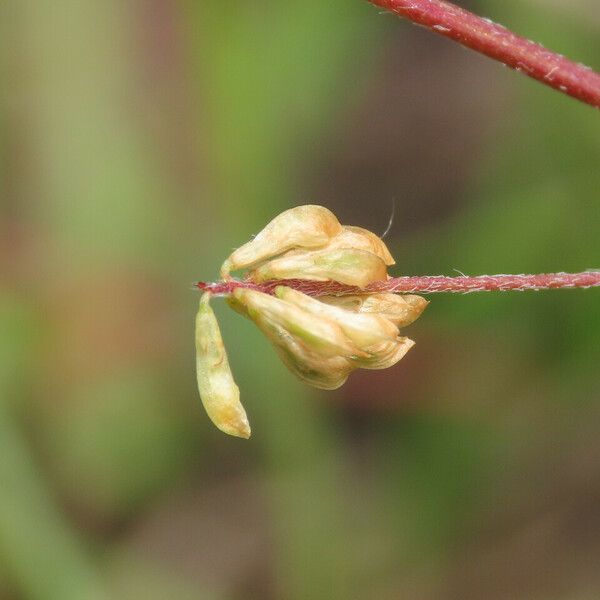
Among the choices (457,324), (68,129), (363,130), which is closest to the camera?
(457,324)

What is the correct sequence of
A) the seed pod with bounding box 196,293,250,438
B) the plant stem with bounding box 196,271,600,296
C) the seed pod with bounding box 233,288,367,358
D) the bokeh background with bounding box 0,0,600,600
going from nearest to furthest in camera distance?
the plant stem with bounding box 196,271,600,296 < the seed pod with bounding box 233,288,367,358 < the seed pod with bounding box 196,293,250,438 < the bokeh background with bounding box 0,0,600,600

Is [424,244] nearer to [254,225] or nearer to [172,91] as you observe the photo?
[254,225]

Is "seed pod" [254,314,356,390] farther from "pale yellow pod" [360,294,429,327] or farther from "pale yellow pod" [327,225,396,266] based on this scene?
"pale yellow pod" [327,225,396,266]

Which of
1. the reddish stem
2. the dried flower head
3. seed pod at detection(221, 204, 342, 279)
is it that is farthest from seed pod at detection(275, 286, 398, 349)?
the reddish stem

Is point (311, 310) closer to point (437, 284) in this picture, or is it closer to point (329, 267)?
point (329, 267)

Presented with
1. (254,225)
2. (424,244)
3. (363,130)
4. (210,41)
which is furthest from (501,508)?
(210,41)

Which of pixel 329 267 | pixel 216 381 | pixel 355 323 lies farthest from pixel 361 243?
pixel 216 381
